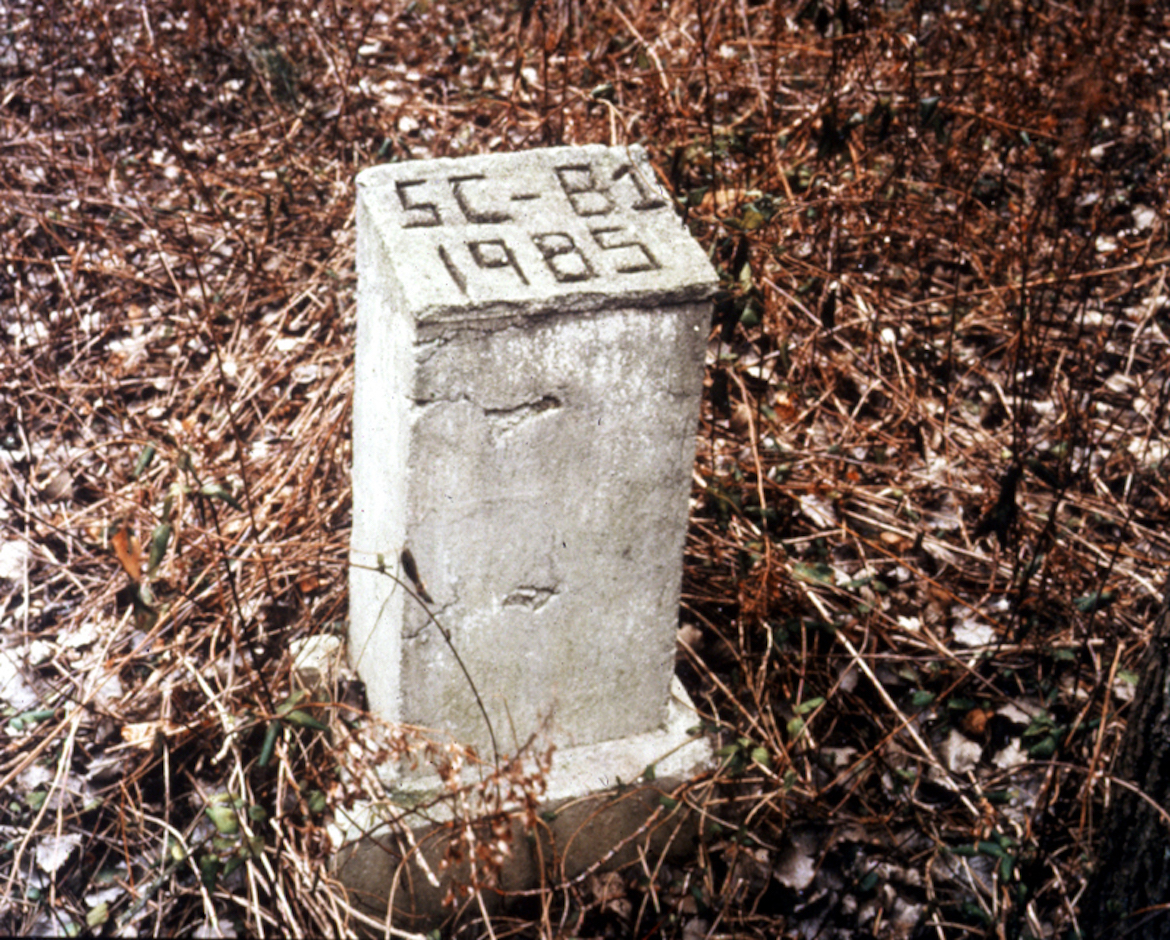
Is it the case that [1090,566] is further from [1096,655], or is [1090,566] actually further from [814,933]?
[814,933]

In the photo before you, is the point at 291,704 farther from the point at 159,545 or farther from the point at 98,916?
the point at 98,916

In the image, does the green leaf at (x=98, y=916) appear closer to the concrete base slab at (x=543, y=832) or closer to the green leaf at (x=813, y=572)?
the concrete base slab at (x=543, y=832)

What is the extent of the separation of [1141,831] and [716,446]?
167 centimetres

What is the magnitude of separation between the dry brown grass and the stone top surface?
2.33 feet

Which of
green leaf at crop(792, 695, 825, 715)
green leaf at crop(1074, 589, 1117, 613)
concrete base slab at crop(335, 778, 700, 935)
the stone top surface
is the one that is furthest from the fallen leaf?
green leaf at crop(1074, 589, 1117, 613)

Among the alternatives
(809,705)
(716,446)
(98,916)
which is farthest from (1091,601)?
(98,916)

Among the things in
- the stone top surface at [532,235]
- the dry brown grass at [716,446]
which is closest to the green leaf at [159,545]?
the dry brown grass at [716,446]

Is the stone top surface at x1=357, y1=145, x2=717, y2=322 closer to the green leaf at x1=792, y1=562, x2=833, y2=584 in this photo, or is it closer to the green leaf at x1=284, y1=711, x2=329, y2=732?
the green leaf at x1=284, y1=711, x2=329, y2=732

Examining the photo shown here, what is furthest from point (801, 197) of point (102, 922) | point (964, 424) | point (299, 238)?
point (102, 922)

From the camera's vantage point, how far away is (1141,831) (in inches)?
73.4

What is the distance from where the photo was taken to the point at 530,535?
1.87 m

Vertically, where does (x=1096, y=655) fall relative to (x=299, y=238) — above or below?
below

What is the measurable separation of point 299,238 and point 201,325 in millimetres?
522

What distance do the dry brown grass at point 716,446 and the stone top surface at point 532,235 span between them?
71 centimetres
